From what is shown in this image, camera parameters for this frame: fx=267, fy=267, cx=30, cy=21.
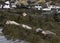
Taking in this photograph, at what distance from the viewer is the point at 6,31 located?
31453 millimetres

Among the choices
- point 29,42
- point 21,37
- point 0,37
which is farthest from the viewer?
point 0,37

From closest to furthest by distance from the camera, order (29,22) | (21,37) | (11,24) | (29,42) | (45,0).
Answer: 1. (29,42)
2. (21,37)
3. (11,24)
4. (29,22)
5. (45,0)

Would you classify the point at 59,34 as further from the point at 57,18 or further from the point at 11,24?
the point at 57,18

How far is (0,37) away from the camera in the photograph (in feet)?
100

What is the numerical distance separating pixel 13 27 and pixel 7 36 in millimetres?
2518

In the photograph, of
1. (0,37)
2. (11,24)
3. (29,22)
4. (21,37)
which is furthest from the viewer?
(29,22)

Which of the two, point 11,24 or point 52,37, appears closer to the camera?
point 52,37

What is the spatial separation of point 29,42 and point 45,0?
141ft

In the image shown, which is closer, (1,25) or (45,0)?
(1,25)

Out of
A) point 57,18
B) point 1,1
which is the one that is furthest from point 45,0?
point 57,18

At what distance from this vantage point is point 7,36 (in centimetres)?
2998

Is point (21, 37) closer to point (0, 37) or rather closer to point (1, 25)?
point (0, 37)

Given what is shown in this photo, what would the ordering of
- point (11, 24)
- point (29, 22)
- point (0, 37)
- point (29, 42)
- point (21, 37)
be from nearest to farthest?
1. point (29, 42)
2. point (21, 37)
3. point (0, 37)
4. point (11, 24)
5. point (29, 22)

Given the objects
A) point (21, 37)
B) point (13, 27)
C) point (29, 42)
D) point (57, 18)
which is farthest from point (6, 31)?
point (57, 18)
